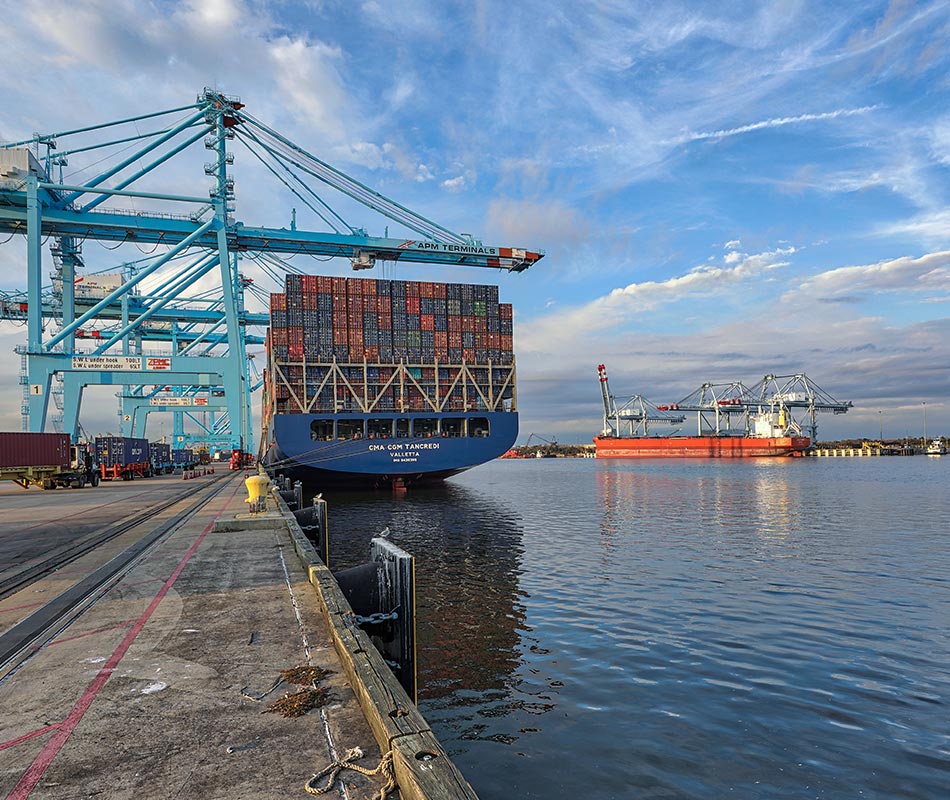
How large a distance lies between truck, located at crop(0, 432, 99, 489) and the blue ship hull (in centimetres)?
1391

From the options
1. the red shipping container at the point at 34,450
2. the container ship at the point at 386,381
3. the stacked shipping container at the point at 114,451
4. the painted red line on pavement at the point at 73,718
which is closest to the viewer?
the painted red line on pavement at the point at 73,718

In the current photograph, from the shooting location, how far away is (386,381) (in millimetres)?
40156

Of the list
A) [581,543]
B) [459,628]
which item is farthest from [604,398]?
[459,628]

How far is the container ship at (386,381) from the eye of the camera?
3753cm

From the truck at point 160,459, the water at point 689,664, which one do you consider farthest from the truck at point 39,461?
the water at point 689,664

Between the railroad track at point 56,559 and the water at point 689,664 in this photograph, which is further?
the railroad track at point 56,559

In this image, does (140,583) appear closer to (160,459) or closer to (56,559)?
(56,559)

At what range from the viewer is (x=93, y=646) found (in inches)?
267

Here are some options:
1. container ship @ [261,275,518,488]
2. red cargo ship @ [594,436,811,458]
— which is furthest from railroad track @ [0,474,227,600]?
red cargo ship @ [594,436,811,458]

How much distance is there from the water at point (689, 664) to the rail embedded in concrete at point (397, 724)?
2.11 metres

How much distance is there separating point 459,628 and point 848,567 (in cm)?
1214

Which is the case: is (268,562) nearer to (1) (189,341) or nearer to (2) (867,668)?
(2) (867,668)

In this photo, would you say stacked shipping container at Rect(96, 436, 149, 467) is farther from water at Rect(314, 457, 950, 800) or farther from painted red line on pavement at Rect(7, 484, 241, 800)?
painted red line on pavement at Rect(7, 484, 241, 800)

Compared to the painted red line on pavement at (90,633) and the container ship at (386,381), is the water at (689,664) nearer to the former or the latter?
the painted red line on pavement at (90,633)
